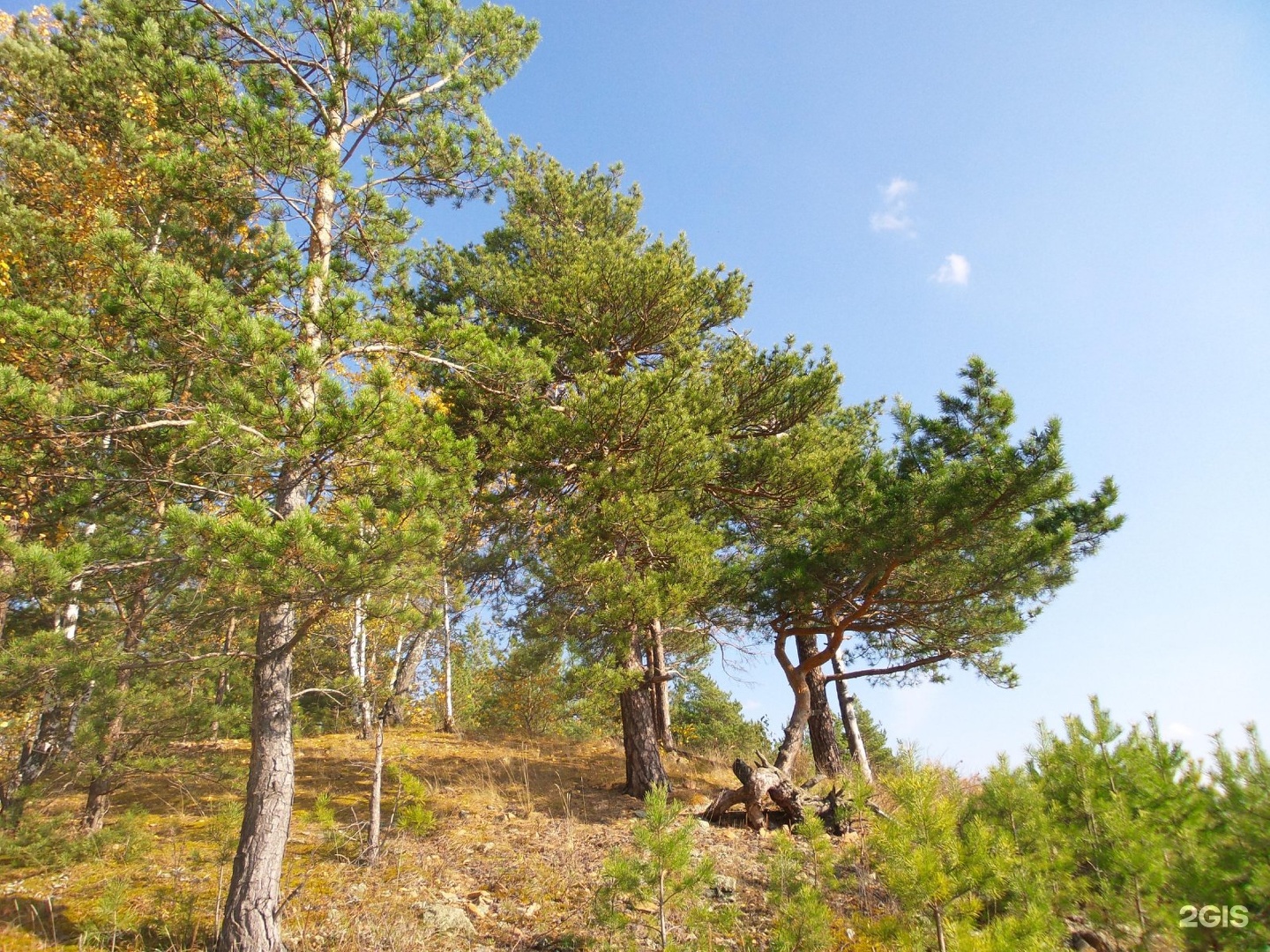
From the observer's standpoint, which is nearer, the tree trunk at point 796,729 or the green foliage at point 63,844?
the green foliage at point 63,844

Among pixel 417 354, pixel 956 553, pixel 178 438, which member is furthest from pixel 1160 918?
pixel 178 438

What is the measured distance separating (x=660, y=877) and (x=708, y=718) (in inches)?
633

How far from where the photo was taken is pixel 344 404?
4.63 metres

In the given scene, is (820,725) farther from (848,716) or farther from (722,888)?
(722,888)

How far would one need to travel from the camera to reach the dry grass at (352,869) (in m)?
4.63

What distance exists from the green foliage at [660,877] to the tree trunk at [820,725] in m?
6.40

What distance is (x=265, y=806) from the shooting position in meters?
4.80

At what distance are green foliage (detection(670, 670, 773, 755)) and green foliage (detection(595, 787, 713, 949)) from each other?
475 inches

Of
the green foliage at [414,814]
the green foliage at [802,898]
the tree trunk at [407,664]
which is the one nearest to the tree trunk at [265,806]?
the green foliage at [414,814]

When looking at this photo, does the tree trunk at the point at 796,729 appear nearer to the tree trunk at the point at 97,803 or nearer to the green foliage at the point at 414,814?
the green foliage at the point at 414,814

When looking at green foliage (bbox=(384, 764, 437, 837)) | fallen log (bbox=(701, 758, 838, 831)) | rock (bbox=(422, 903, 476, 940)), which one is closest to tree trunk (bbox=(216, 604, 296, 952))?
rock (bbox=(422, 903, 476, 940))

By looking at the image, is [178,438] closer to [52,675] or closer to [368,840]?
[52,675]

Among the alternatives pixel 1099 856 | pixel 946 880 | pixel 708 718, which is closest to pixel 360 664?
pixel 946 880

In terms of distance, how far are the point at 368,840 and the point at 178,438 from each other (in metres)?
4.27
